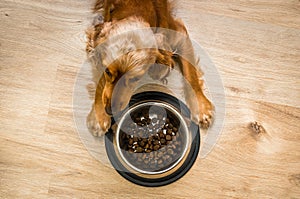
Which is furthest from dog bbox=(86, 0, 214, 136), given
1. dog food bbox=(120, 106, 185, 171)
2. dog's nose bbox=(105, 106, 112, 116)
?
dog food bbox=(120, 106, 185, 171)

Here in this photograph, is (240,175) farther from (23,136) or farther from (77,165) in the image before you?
(23,136)

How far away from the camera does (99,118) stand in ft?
5.71

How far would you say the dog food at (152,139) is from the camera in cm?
164

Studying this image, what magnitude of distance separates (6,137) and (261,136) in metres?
1.10

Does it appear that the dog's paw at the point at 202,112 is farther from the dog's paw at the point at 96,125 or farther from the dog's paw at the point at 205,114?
the dog's paw at the point at 96,125

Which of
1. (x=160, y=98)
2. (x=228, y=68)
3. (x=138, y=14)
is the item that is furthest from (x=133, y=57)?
(x=228, y=68)

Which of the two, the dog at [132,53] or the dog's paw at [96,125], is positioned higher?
the dog at [132,53]

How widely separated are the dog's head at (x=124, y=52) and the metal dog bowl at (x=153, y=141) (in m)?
0.13

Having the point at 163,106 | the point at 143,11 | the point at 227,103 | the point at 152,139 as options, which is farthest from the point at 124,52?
the point at 227,103

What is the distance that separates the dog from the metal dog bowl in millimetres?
77

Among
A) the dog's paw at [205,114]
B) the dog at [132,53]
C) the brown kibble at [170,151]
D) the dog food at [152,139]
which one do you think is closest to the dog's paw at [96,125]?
the dog at [132,53]

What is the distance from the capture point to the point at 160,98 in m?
1.67

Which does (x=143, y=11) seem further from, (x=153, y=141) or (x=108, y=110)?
(x=153, y=141)

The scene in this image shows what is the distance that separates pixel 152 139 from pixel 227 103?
37 centimetres
